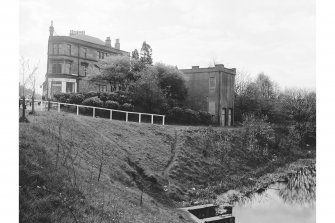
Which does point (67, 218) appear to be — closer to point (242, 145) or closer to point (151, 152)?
point (151, 152)

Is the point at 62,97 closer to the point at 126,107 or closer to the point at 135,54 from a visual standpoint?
the point at 126,107

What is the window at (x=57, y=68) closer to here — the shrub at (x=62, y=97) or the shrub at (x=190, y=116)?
the shrub at (x=62, y=97)

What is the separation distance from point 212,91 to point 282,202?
46.5 ft

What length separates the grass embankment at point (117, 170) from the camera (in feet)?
19.4

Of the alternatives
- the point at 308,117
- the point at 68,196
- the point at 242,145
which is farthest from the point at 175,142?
the point at 68,196

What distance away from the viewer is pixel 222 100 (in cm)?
2316

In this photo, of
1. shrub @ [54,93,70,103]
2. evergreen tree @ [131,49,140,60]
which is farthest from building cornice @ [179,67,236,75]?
shrub @ [54,93,70,103]

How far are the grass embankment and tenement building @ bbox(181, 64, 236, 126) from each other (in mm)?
4851

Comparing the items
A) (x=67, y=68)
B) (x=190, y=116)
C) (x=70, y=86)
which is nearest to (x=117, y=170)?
(x=190, y=116)

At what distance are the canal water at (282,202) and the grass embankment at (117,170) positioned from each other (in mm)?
1152

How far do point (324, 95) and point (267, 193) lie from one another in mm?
8402

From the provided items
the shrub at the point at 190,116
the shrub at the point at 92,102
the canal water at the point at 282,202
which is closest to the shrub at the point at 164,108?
the shrub at the point at 190,116

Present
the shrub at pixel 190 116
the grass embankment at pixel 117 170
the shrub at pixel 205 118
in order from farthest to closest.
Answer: the shrub at pixel 205 118
the shrub at pixel 190 116
the grass embankment at pixel 117 170

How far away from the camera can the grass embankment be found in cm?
592
